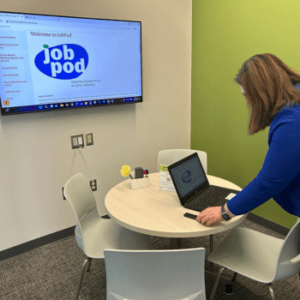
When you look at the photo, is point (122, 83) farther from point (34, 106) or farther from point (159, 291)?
point (159, 291)

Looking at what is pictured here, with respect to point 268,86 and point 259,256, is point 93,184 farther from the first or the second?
point 268,86

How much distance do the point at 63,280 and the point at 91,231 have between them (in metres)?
0.58

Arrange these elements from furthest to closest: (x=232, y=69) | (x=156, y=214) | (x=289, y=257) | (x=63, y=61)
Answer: (x=232, y=69)
(x=63, y=61)
(x=156, y=214)
(x=289, y=257)

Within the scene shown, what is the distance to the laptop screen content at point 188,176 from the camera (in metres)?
1.85

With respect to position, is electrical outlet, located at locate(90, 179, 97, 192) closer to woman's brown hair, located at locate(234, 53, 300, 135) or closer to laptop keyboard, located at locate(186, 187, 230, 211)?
laptop keyboard, located at locate(186, 187, 230, 211)

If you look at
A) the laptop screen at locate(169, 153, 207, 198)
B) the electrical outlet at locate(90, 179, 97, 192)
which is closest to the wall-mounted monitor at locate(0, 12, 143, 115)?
the electrical outlet at locate(90, 179, 97, 192)

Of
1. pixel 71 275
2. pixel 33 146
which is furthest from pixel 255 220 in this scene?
pixel 33 146

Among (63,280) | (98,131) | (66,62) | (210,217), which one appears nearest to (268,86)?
(210,217)

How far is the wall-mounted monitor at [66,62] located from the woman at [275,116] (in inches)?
63.9

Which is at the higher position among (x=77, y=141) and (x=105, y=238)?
(x=77, y=141)

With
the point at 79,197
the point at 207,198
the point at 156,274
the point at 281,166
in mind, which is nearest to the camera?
the point at 156,274

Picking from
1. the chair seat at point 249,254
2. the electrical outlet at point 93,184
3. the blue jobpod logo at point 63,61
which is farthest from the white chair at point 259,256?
the blue jobpod logo at point 63,61

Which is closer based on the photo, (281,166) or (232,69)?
(281,166)

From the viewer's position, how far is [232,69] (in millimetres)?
3061
